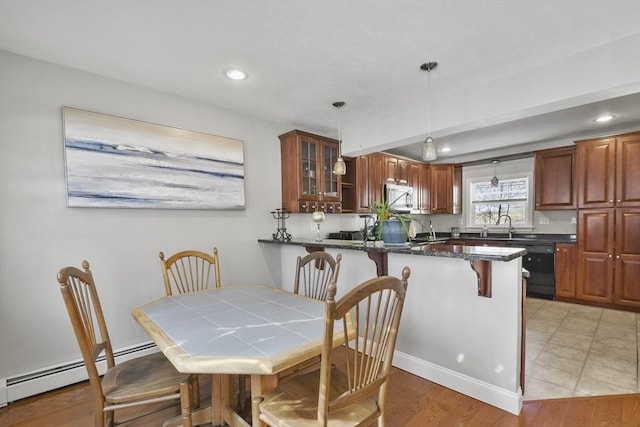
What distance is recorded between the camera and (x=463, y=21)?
1.79 m

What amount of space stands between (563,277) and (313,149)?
401cm

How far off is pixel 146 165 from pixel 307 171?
1.76 meters

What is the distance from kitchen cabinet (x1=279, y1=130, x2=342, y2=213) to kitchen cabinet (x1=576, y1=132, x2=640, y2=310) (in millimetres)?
3450

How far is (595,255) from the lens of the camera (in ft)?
12.8

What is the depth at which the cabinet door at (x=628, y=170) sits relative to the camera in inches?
141

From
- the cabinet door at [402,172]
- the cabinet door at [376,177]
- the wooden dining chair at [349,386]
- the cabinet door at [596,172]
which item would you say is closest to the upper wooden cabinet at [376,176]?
the cabinet door at [376,177]

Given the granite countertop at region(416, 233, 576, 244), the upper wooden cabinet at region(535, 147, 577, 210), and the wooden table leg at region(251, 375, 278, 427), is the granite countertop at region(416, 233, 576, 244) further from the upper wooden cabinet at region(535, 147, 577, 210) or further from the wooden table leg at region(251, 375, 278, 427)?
the wooden table leg at region(251, 375, 278, 427)

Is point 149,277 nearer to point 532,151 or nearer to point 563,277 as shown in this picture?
point 563,277

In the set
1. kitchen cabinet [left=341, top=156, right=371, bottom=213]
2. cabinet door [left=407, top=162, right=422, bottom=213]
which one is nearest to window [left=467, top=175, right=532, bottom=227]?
cabinet door [left=407, top=162, right=422, bottom=213]

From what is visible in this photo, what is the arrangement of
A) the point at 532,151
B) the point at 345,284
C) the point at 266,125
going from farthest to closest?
1. the point at 532,151
2. the point at 266,125
3. the point at 345,284

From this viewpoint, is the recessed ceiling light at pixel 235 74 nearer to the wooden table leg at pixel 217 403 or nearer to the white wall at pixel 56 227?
the white wall at pixel 56 227

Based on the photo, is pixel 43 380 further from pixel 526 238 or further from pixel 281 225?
pixel 526 238

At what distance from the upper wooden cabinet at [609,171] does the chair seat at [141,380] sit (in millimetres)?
5089

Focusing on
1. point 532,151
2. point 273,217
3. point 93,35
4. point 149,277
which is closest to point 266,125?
point 273,217
